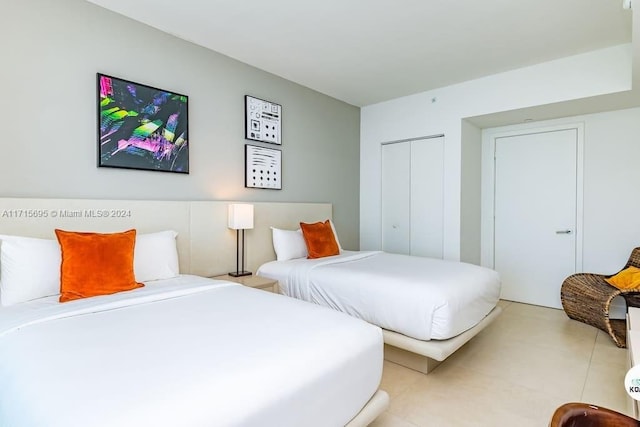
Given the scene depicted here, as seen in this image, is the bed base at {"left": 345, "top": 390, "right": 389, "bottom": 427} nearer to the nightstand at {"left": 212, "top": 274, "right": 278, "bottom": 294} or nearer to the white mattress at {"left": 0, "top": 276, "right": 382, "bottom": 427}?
the white mattress at {"left": 0, "top": 276, "right": 382, "bottom": 427}

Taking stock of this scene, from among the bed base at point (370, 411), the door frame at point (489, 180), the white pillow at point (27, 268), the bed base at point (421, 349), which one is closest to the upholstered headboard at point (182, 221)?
the white pillow at point (27, 268)

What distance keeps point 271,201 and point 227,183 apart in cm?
61

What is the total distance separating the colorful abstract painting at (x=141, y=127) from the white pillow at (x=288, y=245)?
3.76 feet

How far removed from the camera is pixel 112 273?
2.14 meters

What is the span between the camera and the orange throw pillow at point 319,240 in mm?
3693

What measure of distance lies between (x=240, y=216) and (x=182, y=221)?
1.67 ft

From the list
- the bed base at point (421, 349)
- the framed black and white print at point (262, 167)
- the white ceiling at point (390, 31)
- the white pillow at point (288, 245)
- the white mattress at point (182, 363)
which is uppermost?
the white ceiling at point (390, 31)

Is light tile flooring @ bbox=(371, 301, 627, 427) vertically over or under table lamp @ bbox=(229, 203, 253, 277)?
→ under

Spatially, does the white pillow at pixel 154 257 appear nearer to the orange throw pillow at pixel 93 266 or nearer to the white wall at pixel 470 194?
the orange throw pillow at pixel 93 266

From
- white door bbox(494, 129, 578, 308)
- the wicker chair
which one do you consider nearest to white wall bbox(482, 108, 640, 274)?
white door bbox(494, 129, 578, 308)

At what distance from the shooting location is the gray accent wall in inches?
89.9

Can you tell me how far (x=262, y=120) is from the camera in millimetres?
3760

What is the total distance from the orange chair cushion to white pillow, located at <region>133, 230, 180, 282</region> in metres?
4.02

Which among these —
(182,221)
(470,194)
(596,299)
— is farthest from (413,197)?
(182,221)
